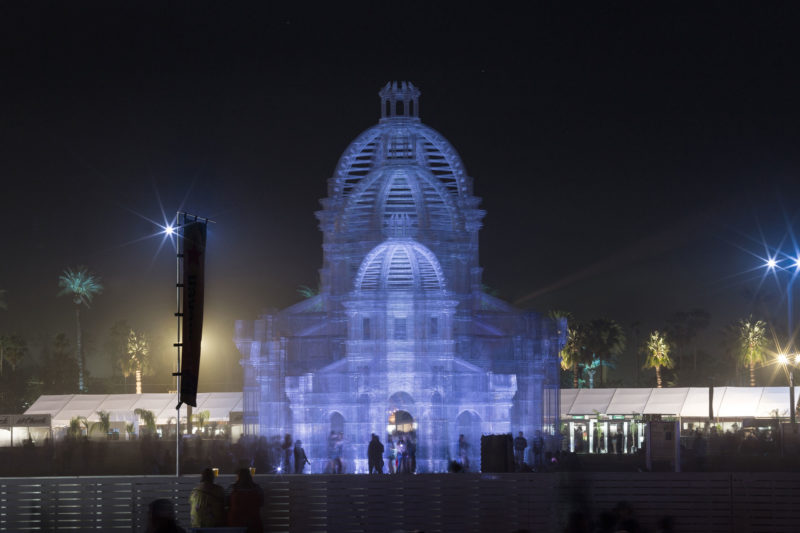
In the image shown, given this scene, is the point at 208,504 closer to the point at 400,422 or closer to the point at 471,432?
the point at 471,432

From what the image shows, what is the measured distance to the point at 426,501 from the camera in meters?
22.8

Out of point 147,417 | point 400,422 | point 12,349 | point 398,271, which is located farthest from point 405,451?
point 12,349

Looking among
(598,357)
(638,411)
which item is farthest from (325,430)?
(598,357)

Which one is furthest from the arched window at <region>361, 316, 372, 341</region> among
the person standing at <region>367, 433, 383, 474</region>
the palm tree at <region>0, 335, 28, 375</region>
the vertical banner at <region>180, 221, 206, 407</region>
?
the palm tree at <region>0, 335, 28, 375</region>

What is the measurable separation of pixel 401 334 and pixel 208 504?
3403 cm

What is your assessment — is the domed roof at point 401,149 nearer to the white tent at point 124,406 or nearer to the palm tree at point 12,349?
the white tent at point 124,406

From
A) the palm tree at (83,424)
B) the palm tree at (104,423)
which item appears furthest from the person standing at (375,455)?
the palm tree at (83,424)

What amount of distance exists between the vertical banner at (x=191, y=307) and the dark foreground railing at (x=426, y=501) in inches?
68.6

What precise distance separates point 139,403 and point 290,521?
63.3m

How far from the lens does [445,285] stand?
177 feet

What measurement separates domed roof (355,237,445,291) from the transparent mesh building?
0.08m

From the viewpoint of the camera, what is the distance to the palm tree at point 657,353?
115125 mm

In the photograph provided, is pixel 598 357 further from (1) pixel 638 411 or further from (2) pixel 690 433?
(2) pixel 690 433

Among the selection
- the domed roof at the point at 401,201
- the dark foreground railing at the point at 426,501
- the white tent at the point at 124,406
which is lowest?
the dark foreground railing at the point at 426,501
